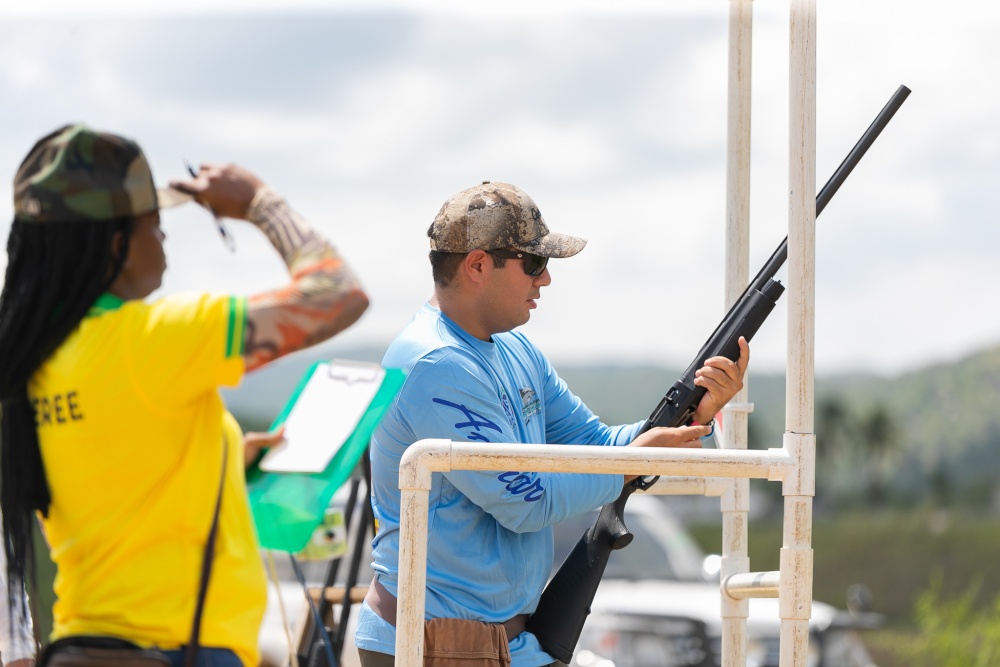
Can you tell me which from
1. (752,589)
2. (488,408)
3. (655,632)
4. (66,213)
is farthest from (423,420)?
(655,632)

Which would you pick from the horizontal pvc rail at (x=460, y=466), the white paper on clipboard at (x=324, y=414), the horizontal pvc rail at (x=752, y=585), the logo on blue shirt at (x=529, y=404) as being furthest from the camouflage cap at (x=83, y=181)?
the horizontal pvc rail at (x=752, y=585)

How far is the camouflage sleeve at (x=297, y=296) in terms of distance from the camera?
2.16 m

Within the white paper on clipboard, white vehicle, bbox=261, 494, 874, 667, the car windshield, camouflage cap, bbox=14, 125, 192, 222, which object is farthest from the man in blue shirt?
the car windshield

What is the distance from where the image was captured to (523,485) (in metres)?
2.88

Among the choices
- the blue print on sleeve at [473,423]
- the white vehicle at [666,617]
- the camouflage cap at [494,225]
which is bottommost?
the white vehicle at [666,617]

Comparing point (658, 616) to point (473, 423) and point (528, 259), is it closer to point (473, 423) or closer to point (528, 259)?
point (528, 259)

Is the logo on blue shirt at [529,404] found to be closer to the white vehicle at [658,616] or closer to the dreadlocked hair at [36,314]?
the dreadlocked hair at [36,314]

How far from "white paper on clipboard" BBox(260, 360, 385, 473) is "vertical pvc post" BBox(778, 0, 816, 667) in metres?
0.79

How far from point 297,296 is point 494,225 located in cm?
98

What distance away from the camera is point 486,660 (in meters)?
2.96

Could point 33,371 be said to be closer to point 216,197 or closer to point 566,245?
point 216,197

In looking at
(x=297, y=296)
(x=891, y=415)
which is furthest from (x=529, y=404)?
(x=891, y=415)

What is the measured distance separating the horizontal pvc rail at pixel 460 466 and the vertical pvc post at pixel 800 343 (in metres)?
0.11

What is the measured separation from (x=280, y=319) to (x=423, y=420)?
2.72 feet
